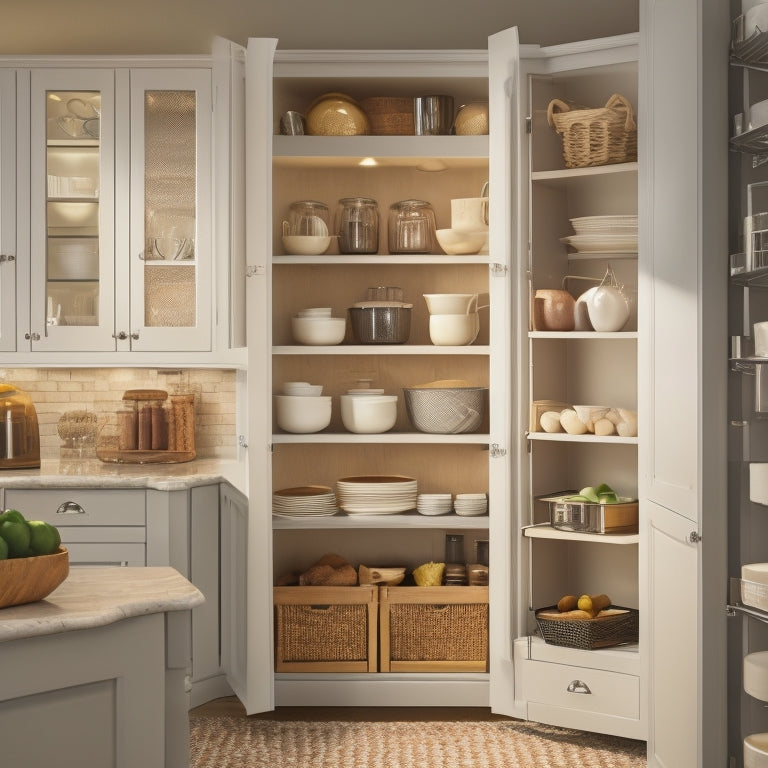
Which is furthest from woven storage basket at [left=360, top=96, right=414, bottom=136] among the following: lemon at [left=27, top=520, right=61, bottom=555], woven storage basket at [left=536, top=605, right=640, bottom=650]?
lemon at [left=27, top=520, right=61, bottom=555]

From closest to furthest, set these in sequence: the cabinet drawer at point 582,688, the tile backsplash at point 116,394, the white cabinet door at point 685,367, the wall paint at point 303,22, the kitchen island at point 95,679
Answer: the kitchen island at point 95,679 < the white cabinet door at point 685,367 < the cabinet drawer at point 582,688 < the wall paint at point 303,22 < the tile backsplash at point 116,394

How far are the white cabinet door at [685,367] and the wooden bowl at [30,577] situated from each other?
4.97ft

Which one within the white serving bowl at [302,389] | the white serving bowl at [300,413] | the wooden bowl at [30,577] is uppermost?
the white serving bowl at [302,389]

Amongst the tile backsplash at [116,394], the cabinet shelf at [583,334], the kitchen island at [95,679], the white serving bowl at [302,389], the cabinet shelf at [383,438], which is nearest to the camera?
the kitchen island at [95,679]

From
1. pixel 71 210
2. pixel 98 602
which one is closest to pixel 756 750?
pixel 98 602

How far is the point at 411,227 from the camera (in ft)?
12.7

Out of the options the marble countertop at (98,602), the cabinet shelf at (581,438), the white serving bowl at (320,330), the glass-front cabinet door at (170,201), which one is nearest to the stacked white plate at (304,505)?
A: the white serving bowl at (320,330)

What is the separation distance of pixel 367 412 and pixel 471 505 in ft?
1.78

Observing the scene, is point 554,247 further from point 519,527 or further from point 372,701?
point 372,701

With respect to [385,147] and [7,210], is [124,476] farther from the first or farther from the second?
[385,147]

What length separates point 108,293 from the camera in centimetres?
404

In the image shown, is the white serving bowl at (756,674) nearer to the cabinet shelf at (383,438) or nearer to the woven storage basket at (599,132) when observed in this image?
the cabinet shelf at (383,438)

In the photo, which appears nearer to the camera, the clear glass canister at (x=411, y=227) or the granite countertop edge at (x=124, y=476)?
the granite countertop edge at (x=124, y=476)

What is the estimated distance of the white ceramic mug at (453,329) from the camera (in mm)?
3822
